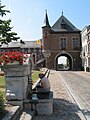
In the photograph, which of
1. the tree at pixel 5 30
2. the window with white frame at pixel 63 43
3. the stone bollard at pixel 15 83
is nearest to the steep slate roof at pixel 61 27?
the window with white frame at pixel 63 43

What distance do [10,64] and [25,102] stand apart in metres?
1.19

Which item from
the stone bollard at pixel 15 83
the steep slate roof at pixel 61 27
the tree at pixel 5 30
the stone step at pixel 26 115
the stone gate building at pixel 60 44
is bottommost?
the stone step at pixel 26 115

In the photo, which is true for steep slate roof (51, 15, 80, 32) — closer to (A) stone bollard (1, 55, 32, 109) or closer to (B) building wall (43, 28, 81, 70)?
(B) building wall (43, 28, 81, 70)

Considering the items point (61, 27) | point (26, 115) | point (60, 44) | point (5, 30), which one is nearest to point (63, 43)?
point (60, 44)

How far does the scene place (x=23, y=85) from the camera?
20.7 feet

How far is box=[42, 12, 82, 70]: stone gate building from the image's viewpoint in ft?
158

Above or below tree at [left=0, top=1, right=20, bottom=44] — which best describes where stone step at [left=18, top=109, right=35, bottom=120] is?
below

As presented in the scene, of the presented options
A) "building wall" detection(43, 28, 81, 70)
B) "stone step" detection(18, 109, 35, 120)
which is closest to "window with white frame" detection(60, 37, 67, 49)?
"building wall" detection(43, 28, 81, 70)

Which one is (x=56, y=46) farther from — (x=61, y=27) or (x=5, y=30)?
(x=5, y=30)

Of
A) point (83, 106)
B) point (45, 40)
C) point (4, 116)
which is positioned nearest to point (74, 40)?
point (45, 40)

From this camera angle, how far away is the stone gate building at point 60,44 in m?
48.2

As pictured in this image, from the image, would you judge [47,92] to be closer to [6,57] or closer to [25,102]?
[25,102]

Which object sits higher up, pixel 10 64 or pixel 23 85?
pixel 10 64

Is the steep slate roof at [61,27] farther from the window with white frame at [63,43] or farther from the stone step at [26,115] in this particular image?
the stone step at [26,115]
